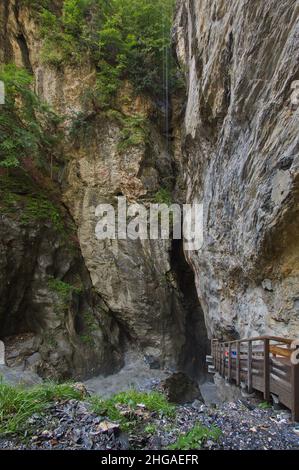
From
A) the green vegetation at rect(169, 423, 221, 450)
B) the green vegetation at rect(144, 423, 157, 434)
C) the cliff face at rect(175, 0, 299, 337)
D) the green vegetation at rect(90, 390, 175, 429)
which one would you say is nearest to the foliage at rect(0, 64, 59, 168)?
the cliff face at rect(175, 0, 299, 337)

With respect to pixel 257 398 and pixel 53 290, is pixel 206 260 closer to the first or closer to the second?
pixel 257 398

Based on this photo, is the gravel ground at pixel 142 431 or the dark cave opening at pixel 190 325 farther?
the dark cave opening at pixel 190 325

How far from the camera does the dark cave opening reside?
11875 mm

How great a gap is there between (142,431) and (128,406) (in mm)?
514

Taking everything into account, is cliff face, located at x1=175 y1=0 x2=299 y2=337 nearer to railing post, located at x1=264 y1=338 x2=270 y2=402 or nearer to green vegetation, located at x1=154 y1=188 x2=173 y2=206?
railing post, located at x1=264 y1=338 x2=270 y2=402

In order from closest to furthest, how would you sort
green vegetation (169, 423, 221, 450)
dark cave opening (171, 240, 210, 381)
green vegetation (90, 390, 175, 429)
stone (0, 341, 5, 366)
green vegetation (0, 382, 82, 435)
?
green vegetation (169, 423, 221, 450) → green vegetation (0, 382, 82, 435) → green vegetation (90, 390, 175, 429) → stone (0, 341, 5, 366) → dark cave opening (171, 240, 210, 381)

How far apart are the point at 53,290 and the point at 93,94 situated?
352 inches

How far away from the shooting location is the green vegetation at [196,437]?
2201 mm

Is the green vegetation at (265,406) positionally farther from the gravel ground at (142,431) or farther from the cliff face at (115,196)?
the cliff face at (115,196)

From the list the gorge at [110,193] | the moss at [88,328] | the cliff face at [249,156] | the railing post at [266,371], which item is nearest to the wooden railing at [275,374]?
the railing post at [266,371]

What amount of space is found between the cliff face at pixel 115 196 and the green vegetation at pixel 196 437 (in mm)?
8837

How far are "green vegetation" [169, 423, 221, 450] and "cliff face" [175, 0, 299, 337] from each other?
3020 millimetres

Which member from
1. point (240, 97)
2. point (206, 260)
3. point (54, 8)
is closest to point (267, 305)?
point (206, 260)
